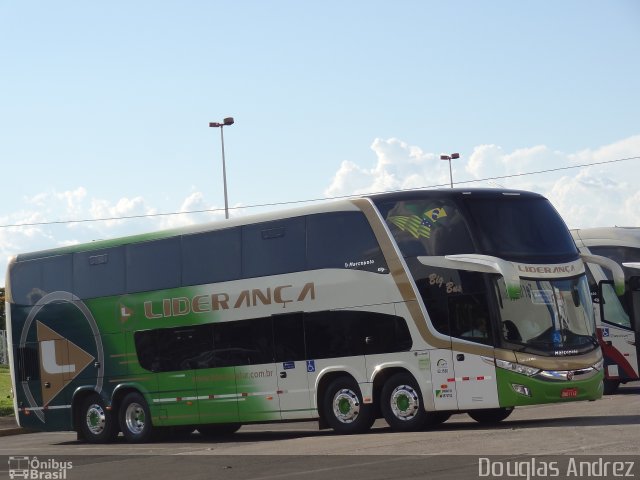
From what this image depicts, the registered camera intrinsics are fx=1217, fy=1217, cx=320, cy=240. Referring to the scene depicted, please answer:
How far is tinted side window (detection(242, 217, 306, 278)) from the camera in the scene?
2186cm

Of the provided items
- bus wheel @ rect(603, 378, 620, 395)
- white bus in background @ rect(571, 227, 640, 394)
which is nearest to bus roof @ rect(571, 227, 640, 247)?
white bus in background @ rect(571, 227, 640, 394)

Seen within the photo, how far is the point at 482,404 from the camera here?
779 inches

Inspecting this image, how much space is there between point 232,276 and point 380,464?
854 centimetres

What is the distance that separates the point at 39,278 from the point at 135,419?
398 centimetres

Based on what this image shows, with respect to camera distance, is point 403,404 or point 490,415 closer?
point 403,404

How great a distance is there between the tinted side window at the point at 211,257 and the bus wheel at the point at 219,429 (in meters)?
3.68

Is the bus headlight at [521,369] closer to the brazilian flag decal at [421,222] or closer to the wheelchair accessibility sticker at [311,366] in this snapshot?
the brazilian flag decal at [421,222]

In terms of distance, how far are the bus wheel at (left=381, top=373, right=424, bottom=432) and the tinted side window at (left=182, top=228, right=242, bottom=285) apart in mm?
3849

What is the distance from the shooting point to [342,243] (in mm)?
21219

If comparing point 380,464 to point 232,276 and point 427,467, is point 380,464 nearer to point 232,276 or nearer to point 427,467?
point 427,467

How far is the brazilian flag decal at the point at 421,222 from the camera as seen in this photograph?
2038 centimetres

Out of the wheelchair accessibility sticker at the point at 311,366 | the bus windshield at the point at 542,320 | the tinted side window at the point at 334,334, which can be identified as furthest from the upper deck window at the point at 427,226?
the wheelchair accessibility sticker at the point at 311,366
